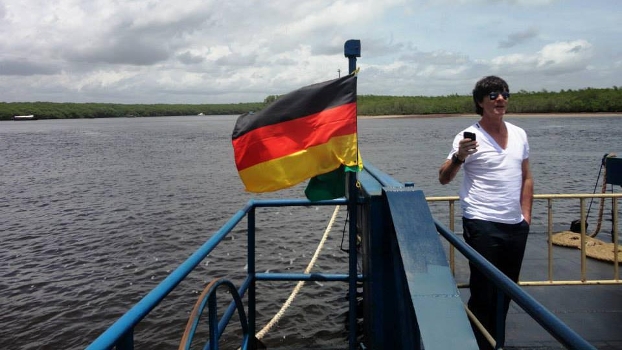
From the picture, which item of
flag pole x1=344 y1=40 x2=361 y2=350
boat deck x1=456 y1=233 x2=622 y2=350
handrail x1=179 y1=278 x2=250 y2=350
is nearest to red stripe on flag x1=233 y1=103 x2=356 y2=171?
flag pole x1=344 y1=40 x2=361 y2=350

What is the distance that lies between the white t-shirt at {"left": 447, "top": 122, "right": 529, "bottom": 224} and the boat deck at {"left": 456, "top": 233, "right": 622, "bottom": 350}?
5.21ft

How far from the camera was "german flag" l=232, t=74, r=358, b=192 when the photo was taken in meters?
3.37

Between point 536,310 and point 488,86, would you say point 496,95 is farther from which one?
point 536,310

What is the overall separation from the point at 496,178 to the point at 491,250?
45 cm

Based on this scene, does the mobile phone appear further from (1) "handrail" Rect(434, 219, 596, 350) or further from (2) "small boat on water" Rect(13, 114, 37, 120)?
(2) "small boat on water" Rect(13, 114, 37, 120)

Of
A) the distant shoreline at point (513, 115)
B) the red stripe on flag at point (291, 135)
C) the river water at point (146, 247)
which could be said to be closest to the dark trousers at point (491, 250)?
the red stripe on flag at point (291, 135)

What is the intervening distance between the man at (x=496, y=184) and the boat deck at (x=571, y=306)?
1.39 meters

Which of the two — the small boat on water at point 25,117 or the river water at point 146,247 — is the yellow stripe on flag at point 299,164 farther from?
the small boat on water at point 25,117

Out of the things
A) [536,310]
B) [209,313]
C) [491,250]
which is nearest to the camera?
[536,310]

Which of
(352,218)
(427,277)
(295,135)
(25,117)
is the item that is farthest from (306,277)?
(25,117)

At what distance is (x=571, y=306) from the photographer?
4.89 metres

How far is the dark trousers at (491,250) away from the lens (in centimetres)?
317

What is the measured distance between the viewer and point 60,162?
30188 millimetres

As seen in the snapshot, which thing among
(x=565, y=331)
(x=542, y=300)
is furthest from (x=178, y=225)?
(x=565, y=331)
